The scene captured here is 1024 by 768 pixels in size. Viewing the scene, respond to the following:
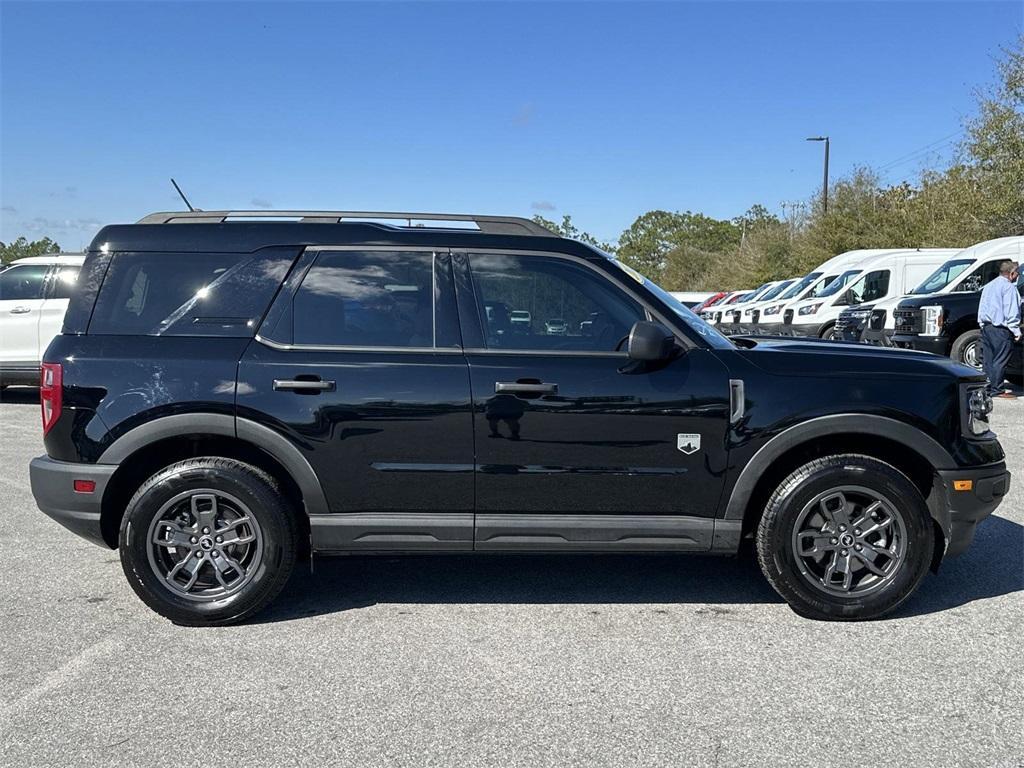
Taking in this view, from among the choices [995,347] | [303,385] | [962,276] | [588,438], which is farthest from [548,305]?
[962,276]

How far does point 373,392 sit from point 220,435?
2.47ft

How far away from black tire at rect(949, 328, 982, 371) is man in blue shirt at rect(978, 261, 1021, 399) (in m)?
1.16

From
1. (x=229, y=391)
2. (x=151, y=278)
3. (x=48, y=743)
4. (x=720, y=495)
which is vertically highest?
(x=151, y=278)

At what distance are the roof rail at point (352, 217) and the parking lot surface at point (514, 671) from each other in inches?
74.2

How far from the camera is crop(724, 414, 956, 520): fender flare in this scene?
4016 millimetres

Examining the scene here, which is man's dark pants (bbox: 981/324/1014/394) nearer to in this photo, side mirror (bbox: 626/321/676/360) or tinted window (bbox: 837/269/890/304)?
tinted window (bbox: 837/269/890/304)

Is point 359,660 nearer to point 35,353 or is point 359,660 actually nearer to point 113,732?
point 113,732

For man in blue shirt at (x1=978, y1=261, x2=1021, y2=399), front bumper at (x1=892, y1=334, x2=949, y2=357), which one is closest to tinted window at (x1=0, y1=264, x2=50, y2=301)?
front bumper at (x1=892, y1=334, x2=949, y2=357)

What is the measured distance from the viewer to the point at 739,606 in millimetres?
4305

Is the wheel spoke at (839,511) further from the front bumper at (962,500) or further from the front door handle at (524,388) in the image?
the front door handle at (524,388)

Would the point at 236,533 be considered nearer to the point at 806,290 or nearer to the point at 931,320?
the point at 931,320

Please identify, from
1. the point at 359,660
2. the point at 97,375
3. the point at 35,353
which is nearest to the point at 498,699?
the point at 359,660

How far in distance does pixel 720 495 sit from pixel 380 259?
1.97 meters

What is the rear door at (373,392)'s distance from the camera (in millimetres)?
3961
